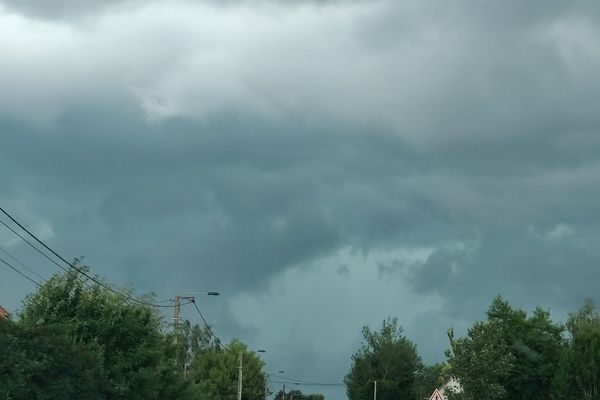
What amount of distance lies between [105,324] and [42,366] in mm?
11231

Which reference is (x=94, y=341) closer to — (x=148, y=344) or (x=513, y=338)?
(x=148, y=344)

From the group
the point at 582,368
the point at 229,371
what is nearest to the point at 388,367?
the point at 229,371

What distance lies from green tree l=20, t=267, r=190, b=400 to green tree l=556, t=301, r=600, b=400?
32.7 m

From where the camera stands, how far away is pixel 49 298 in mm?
38062

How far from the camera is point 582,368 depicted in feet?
209

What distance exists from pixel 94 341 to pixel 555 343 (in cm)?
4165

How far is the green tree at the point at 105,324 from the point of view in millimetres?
37406

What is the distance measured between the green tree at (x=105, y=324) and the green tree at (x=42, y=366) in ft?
16.9

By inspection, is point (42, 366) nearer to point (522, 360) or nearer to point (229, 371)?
point (522, 360)

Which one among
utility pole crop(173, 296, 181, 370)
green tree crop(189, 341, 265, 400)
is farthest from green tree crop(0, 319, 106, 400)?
green tree crop(189, 341, 265, 400)

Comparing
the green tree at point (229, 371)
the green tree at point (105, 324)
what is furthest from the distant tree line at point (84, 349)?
the green tree at point (229, 371)

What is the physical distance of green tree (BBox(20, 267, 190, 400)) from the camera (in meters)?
37.4

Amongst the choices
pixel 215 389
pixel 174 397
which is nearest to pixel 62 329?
pixel 174 397

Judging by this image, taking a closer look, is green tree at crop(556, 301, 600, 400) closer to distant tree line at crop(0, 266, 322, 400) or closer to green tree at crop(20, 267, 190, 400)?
distant tree line at crop(0, 266, 322, 400)
